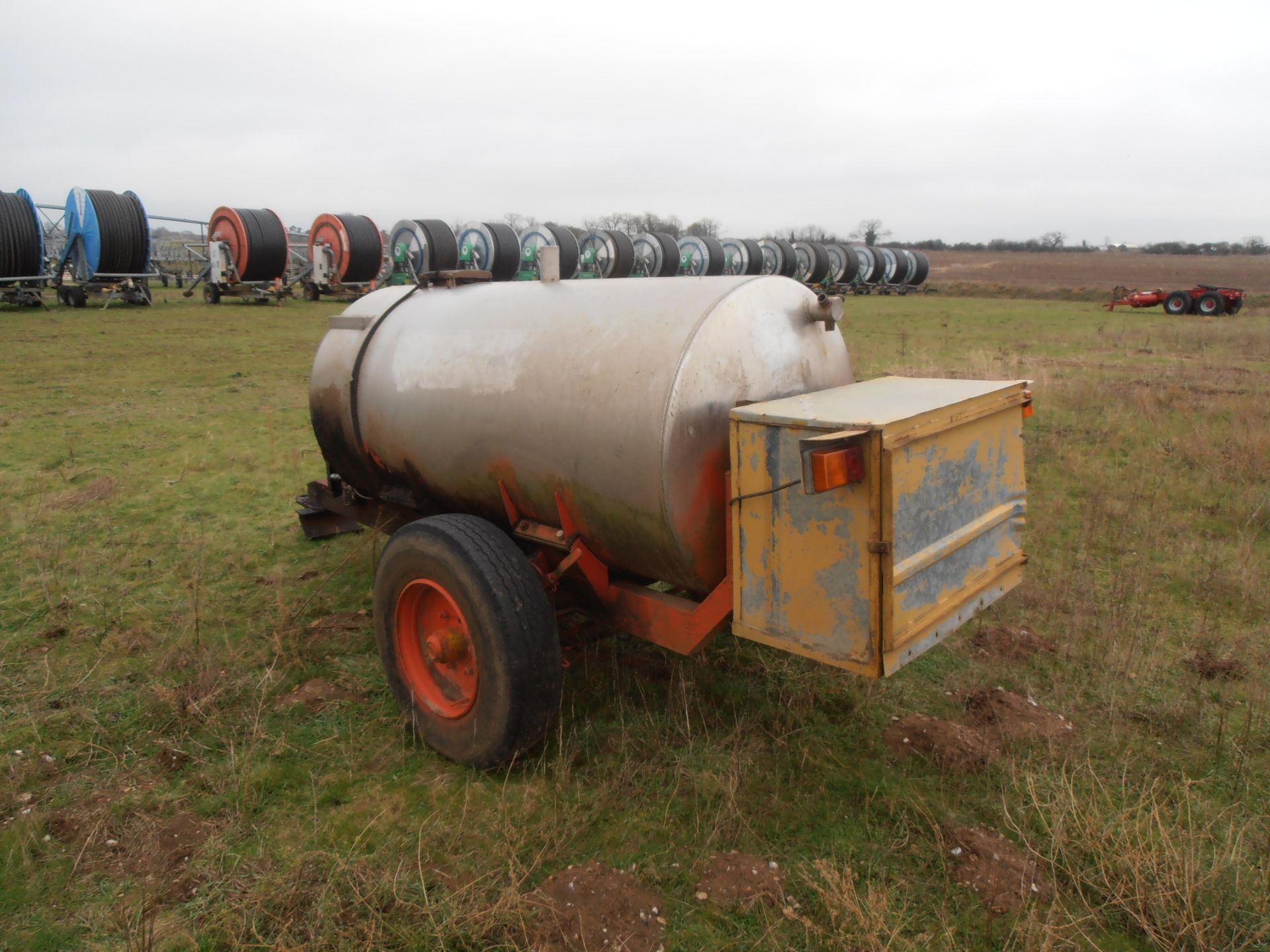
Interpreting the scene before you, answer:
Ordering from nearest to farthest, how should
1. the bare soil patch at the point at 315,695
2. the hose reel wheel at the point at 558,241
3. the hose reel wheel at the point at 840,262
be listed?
1. the bare soil patch at the point at 315,695
2. the hose reel wheel at the point at 558,241
3. the hose reel wheel at the point at 840,262

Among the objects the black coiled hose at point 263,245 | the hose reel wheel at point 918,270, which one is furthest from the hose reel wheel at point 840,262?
the black coiled hose at point 263,245

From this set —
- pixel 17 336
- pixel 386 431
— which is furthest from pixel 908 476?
pixel 17 336

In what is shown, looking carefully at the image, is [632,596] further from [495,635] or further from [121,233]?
[121,233]

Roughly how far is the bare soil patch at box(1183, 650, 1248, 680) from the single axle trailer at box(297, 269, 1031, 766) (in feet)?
4.64

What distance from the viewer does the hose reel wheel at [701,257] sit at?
33.6 metres

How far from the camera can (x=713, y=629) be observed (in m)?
3.02

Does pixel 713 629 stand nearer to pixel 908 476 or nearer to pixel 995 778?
pixel 908 476

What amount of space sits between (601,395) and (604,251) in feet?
95.3

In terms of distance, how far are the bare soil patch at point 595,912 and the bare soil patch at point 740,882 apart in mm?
178

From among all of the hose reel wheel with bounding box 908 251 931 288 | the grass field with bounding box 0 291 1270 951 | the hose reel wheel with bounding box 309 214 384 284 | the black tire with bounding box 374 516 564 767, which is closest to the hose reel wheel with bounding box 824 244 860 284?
the hose reel wheel with bounding box 908 251 931 288

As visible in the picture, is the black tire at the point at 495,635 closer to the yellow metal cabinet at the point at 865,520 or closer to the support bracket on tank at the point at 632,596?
the support bracket on tank at the point at 632,596

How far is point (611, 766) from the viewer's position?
3.22 meters

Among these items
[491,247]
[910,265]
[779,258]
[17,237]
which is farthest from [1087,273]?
[17,237]

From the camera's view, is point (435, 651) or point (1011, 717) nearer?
point (435, 651)
